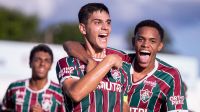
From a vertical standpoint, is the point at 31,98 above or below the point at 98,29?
below

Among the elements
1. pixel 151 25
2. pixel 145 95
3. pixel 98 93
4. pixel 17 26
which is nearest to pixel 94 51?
pixel 98 93

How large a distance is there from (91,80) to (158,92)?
1.87 metres

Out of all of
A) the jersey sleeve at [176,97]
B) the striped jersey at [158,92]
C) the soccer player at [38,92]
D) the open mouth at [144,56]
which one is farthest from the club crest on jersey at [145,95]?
the soccer player at [38,92]

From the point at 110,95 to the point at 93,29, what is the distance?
1.99 ft

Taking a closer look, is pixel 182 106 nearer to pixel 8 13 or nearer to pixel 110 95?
pixel 110 95

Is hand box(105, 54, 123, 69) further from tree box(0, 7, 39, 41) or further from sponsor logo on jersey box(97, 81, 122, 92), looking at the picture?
tree box(0, 7, 39, 41)

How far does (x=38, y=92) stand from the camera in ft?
32.2

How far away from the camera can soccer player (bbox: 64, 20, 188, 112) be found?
6.85 meters

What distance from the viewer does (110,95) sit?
5562mm

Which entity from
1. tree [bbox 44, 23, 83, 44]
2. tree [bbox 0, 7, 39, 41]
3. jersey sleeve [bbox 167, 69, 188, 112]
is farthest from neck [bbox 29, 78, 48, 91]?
tree [bbox 44, 23, 83, 44]

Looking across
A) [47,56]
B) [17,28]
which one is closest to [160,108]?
[47,56]

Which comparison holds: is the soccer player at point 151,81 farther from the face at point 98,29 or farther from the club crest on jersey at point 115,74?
the face at point 98,29

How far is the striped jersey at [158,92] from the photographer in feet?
22.4

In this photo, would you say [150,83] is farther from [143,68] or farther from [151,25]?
[151,25]
